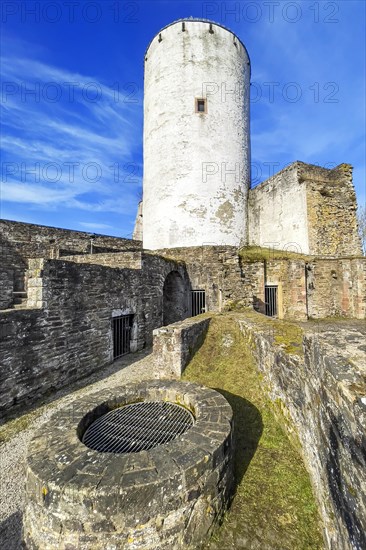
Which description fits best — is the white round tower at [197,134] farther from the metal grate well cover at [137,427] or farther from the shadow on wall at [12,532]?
the shadow on wall at [12,532]

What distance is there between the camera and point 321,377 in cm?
269

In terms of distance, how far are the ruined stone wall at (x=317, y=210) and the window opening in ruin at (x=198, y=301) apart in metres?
7.00

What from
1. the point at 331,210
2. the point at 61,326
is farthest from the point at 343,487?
the point at 331,210

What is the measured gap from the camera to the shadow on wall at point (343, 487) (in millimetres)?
1792

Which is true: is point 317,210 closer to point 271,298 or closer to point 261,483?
point 271,298

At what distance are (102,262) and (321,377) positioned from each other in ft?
31.2

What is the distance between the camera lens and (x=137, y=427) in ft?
11.9

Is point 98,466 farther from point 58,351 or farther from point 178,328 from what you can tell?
point 58,351

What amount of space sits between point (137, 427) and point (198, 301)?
1037 centimetres

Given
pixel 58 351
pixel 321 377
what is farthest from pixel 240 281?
pixel 321 377

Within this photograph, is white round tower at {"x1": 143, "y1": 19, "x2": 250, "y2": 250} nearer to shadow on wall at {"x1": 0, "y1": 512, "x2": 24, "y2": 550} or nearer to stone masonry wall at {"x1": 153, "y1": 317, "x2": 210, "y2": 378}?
stone masonry wall at {"x1": 153, "y1": 317, "x2": 210, "y2": 378}

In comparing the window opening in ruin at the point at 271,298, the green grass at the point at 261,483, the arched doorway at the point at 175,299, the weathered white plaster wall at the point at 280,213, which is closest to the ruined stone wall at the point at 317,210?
the weathered white plaster wall at the point at 280,213

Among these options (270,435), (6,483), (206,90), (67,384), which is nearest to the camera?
(6,483)

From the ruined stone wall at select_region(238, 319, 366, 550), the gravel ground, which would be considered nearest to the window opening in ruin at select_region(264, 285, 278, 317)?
the gravel ground
